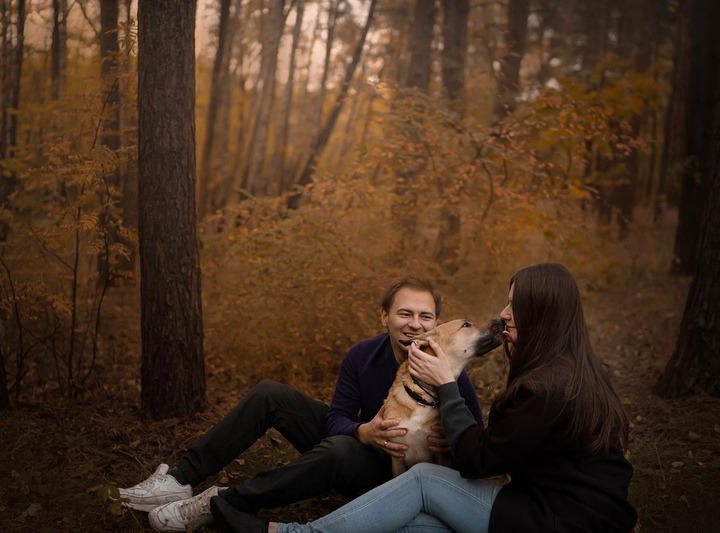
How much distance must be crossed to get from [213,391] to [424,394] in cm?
344

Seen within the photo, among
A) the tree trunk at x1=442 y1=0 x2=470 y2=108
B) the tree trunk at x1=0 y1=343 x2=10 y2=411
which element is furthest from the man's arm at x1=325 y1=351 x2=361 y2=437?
the tree trunk at x1=442 y1=0 x2=470 y2=108

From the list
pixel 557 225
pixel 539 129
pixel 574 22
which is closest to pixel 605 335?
pixel 557 225

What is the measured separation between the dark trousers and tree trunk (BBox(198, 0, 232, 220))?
893 centimetres

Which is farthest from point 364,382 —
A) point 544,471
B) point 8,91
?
point 8,91

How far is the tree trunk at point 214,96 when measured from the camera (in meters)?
12.0

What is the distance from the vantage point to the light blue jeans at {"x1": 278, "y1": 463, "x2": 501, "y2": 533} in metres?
2.74

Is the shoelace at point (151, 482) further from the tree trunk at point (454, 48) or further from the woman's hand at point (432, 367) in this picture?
the tree trunk at point (454, 48)

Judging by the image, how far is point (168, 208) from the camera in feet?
14.9

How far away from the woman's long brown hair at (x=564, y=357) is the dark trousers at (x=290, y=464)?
3.33 feet

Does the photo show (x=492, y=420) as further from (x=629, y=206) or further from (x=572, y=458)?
(x=629, y=206)

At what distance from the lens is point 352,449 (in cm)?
325

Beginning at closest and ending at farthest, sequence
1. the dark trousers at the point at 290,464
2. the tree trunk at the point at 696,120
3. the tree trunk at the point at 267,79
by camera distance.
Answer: the dark trousers at the point at 290,464, the tree trunk at the point at 696,120, the tree trunk at the point at 267,79

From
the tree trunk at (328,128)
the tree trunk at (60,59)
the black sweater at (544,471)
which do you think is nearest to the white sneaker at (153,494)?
the black sweater at (544,471)

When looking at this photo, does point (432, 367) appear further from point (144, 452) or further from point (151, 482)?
point (144, 452)
